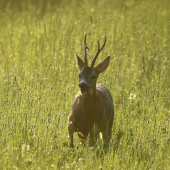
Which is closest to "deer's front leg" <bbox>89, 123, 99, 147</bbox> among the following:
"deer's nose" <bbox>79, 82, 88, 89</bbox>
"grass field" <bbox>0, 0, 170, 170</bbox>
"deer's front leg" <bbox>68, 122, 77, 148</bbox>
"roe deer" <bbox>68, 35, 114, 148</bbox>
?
"roe deer" <bbox>68, 35, 114, 148</bbox>

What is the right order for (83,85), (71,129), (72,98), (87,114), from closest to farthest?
1. (83,85)
2. (71,129)
3. (87,114)
4. (72,98)

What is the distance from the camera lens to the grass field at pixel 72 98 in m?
4.64

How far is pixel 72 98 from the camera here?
269 inches

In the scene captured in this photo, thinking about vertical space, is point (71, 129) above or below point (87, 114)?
below

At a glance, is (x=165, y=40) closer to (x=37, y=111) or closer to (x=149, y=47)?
(x=149, y=47)

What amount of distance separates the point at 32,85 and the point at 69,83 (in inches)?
43.3

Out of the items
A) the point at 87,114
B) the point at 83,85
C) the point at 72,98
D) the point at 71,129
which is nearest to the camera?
the point at 83,85

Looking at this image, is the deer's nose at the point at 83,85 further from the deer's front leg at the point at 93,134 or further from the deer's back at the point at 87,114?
the deer's front leg at the point at 93,134

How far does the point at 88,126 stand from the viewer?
220 inches

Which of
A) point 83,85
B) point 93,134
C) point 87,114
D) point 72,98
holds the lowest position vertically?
point 93,134

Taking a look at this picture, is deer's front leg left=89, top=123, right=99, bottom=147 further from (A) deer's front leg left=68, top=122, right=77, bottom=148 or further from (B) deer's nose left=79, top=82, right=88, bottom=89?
(B) deer's nose left=79, top=82, right=88, bottom=89

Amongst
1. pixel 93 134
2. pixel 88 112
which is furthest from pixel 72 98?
pixel 93 134

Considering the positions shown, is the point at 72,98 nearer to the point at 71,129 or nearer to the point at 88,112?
the point at 88,112

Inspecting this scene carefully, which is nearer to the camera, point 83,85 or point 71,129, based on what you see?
point 83,85
